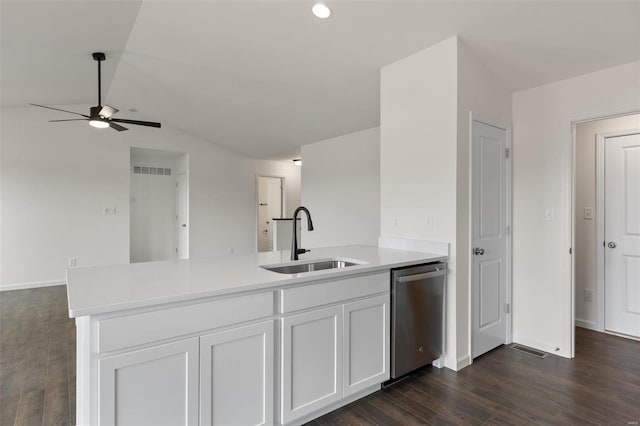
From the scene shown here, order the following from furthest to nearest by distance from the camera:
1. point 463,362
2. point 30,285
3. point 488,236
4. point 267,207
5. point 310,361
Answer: point 267,207 < point 30,285 < point 488,236 < point 463,362 < point 310,361

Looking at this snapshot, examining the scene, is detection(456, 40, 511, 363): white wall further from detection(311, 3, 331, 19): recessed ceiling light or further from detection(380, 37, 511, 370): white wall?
detection(311, 3, 331, 19): recessed ceiling light

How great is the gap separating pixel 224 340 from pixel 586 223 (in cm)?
394

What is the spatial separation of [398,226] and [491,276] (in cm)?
92

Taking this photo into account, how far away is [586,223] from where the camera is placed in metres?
3.70

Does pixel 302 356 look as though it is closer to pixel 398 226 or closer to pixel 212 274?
pixel 212 274

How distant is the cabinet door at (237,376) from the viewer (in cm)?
157

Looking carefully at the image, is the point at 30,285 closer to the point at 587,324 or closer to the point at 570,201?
the point at 570,201

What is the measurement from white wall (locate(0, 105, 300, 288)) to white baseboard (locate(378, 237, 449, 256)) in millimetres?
5087

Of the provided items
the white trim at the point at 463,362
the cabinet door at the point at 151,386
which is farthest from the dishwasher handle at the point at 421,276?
the cabinet door at the point at 151,386

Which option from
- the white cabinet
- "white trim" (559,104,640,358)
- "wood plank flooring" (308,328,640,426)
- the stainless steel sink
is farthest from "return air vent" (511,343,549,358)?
the stainless steel sink

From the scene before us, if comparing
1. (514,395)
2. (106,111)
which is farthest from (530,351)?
(106,111)

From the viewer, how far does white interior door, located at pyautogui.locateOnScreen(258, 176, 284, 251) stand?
29.5ft

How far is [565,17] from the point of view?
2277 mm

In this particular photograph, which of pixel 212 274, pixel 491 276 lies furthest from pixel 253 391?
pixel 491 276
